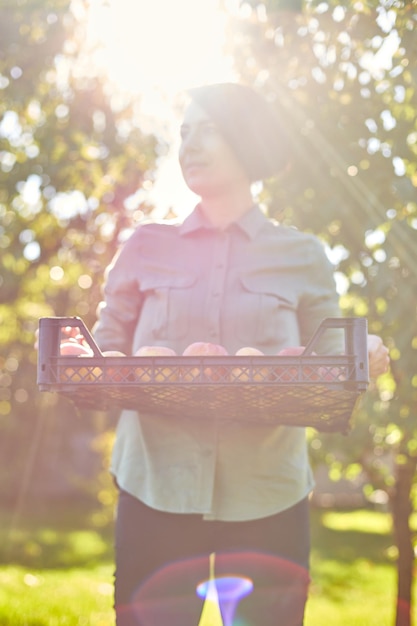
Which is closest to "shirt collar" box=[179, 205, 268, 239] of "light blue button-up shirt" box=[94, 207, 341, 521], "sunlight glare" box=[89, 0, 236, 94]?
"light blue button-up shirt" box=[94, 207, 341, 521]

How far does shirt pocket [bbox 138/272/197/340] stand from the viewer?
95.4 inches

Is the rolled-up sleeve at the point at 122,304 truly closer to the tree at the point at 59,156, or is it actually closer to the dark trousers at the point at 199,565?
the dark trousers at the point at 199,565

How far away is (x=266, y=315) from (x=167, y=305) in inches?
11.1

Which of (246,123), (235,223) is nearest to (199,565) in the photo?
(235,223)

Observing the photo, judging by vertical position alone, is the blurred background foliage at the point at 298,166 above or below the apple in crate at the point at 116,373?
above

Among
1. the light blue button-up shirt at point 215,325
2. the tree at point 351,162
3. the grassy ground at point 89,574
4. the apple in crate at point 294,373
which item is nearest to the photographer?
the apple in crate at point 294,373

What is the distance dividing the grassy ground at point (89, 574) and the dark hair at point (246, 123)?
3046 millimetres

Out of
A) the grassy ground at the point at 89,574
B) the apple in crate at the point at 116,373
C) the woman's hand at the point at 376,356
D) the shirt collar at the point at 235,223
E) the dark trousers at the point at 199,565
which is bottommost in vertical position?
the grassy ground at the point at 89,574

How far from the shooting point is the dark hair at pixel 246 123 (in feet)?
8.39

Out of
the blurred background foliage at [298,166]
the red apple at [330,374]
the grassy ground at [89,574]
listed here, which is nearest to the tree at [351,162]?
the blurred background foliage at [298,166]

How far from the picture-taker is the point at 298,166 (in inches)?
158

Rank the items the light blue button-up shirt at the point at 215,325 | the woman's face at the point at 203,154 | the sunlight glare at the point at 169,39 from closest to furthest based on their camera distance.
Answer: the light blue button-up shirt at the point at 215,325, the woman's face at the point at 203,154, the sunlight glare at the point at 169,39

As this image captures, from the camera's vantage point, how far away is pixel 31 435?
62.4 feet

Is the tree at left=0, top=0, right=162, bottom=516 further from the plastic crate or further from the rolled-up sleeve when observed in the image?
the plastic crate
